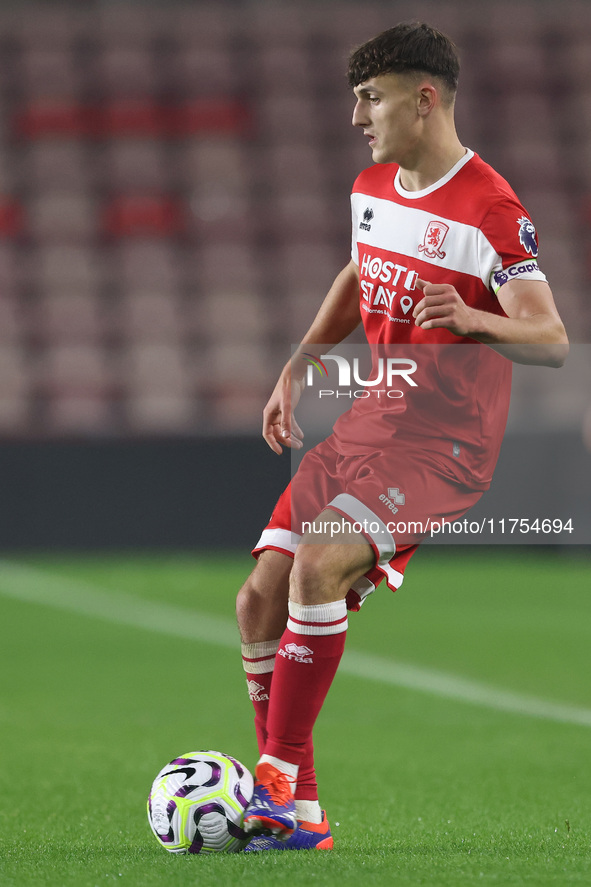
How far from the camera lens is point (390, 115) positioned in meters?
3.04

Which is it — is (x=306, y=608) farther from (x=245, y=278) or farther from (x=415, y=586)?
(x=245, y=278)

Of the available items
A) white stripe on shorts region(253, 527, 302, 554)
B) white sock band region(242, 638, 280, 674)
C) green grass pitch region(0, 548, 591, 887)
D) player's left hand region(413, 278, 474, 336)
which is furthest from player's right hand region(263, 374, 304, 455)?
green grass pitch region(0, 548, 591, 887)

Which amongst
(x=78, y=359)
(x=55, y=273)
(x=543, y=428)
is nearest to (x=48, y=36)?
(x=55, y=273)

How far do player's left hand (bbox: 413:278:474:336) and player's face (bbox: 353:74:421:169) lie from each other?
1.71ft

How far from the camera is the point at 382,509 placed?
2975mm

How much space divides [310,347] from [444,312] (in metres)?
0.91

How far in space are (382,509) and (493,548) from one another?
Result: 7.99 m

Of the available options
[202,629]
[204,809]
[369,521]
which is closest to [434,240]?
[369,521]

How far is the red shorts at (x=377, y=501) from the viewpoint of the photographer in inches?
117

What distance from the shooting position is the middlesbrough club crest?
306 cm

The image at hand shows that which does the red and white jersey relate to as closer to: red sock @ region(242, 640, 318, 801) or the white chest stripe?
the white chest stripe

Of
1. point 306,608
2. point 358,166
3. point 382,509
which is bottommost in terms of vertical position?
point 358,166

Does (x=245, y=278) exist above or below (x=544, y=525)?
above

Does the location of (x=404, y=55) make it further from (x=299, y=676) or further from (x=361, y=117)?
(x=299, y=676)
